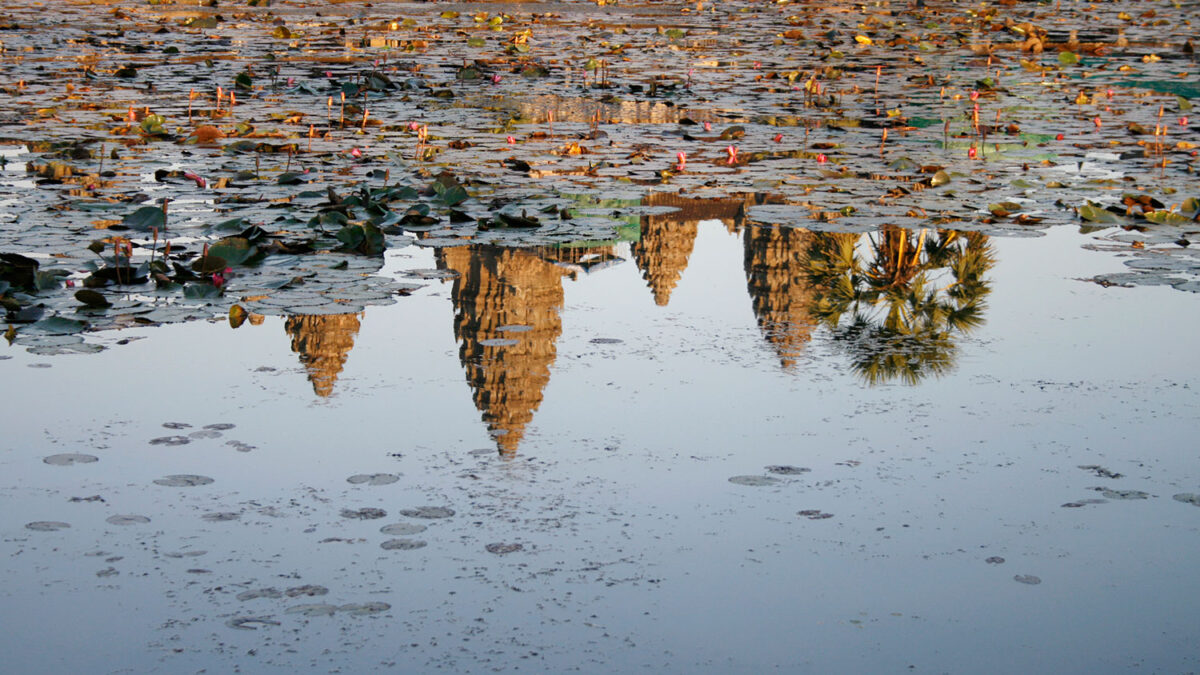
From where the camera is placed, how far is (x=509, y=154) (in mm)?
12555

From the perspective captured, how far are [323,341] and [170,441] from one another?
57.1 inches

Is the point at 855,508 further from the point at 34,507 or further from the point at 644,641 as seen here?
the point at 34,507

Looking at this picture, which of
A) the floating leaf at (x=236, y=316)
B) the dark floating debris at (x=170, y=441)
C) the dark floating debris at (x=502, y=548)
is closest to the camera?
the dark floating debris at (x=502, y=548)

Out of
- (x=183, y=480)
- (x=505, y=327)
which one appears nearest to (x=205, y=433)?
(x=183, y=480)

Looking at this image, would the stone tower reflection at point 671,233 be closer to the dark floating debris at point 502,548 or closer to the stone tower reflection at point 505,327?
the stone tower reflection at point 505,327

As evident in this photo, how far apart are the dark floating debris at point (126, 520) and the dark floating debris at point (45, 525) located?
0.50ft

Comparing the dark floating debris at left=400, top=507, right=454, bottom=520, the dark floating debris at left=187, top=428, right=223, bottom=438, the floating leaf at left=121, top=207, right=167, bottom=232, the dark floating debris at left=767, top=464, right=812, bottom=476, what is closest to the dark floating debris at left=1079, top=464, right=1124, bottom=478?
the dark floating debris at left=767, top=464, right=812, bottom=476

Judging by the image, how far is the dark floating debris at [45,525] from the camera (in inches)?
185

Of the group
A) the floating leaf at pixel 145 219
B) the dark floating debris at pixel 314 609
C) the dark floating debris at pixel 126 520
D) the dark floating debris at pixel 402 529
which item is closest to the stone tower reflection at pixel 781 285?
the dark floating debris at pixel 402 529

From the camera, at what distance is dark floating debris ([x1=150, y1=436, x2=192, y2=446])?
18.1 ft

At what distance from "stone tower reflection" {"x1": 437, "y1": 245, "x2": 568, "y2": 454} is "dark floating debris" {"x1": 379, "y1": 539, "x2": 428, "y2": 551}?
91 cm

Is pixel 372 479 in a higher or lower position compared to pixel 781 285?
lower

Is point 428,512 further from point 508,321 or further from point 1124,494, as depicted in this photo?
point 1124,494

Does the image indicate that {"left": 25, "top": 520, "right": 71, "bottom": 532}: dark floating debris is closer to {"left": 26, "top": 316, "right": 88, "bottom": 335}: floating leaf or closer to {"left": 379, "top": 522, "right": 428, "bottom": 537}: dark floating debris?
{"left": 379, "top": 522, "right": 428, "bottom": 537}: dark floating debris
